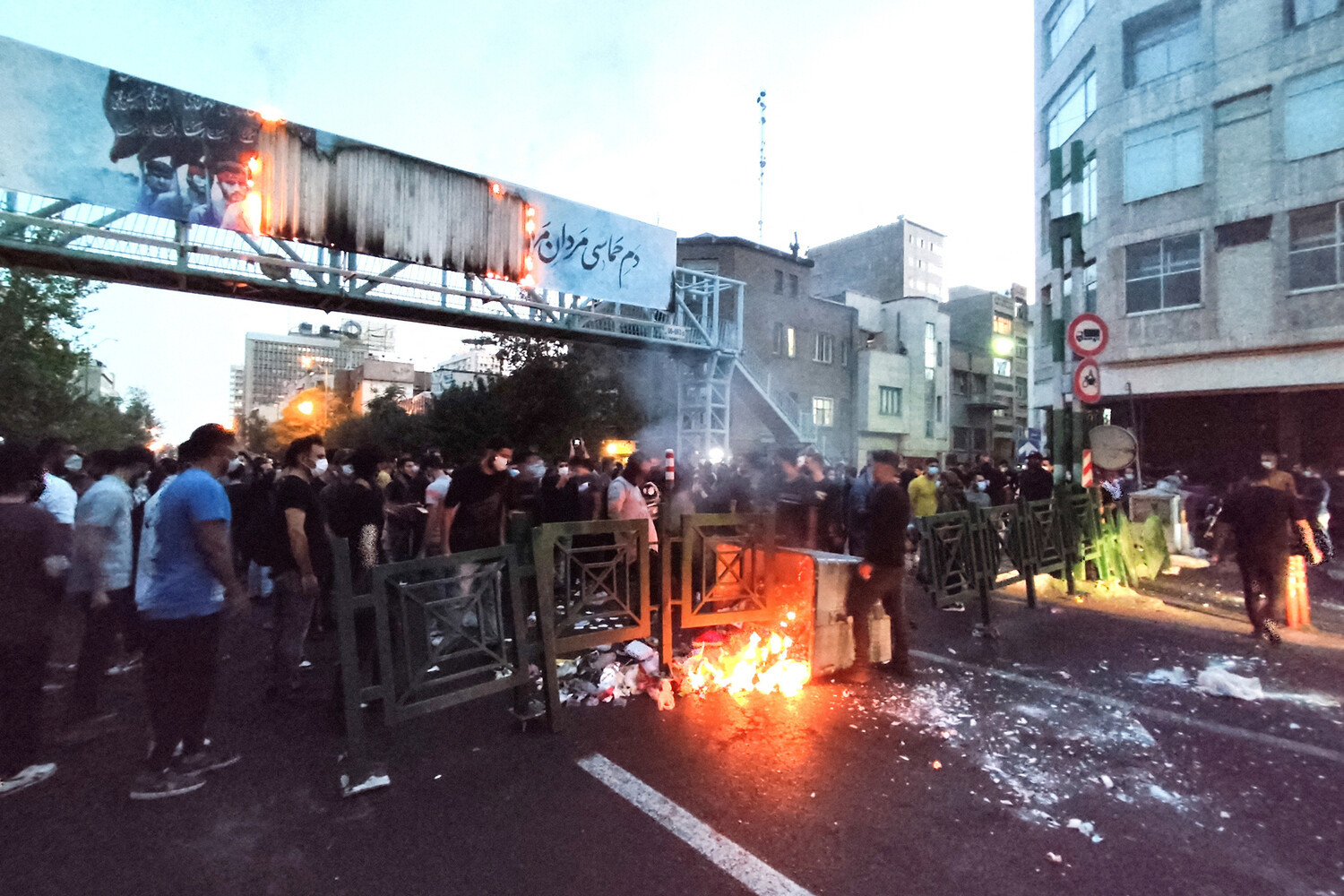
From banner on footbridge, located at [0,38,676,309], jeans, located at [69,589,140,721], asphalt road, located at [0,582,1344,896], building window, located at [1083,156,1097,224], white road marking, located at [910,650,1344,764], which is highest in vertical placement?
building window, located at [1083,156,1097,224]

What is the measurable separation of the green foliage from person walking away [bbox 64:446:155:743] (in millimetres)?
11722

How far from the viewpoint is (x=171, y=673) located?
11.9 feet

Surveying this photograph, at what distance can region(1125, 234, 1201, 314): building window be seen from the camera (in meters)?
18.4

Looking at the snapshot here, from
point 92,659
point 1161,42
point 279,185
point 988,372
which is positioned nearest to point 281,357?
point 988,372

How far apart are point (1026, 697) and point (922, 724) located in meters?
1.15

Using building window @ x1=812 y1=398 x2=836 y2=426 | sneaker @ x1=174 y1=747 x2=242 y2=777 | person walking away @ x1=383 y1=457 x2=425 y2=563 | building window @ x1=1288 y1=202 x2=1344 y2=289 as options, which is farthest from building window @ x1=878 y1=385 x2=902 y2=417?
sneaker @ x1=174 y1=747 x2=242 y2=777

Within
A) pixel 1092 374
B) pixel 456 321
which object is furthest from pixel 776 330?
pixel 1092 374

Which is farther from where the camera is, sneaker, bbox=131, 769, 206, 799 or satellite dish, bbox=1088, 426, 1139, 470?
satellite dish, bbox=1088, 426, 1139, 470

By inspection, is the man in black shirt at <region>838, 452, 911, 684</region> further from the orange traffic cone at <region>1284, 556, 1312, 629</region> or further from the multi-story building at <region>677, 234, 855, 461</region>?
the multi-story building at <region>677, 234, 855, 461</region>

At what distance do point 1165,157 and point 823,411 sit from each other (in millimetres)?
17186

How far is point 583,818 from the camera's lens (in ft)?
11.0

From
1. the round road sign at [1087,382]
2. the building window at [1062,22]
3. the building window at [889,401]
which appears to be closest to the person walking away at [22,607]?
the round road sign at [1087,382]

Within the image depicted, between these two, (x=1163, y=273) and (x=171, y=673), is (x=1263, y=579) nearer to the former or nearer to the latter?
(x=171, y=673)

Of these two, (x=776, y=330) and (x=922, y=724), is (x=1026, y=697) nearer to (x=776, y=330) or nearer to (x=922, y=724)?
(x=922, y=724)
